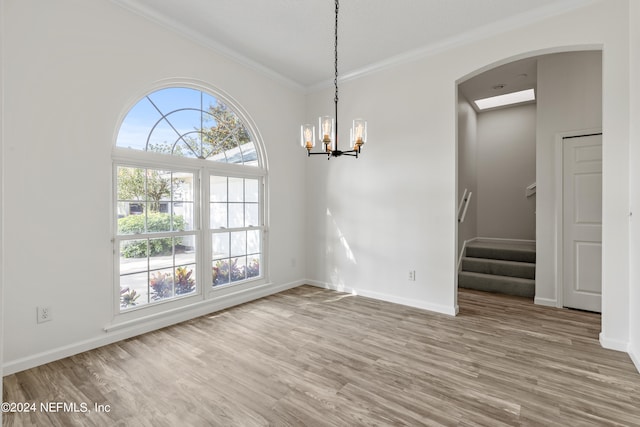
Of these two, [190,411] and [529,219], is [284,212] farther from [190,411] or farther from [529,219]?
[529,219]

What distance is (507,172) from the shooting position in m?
6.22

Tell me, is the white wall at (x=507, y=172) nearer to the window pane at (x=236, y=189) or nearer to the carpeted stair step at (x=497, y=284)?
the carpeted stair step at (x=497, y=284)

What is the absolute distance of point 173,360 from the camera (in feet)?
8.63

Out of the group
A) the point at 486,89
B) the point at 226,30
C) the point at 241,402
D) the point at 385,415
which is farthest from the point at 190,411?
the point at 486,89

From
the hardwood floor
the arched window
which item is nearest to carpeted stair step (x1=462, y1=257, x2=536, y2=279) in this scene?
the hardwood floor

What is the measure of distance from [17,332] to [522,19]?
5.35 m

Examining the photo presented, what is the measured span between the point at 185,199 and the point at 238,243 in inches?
37.2

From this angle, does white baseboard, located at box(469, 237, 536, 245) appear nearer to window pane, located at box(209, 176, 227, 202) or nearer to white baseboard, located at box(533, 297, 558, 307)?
white baseboard, located at box(533, 297, 558, 307)

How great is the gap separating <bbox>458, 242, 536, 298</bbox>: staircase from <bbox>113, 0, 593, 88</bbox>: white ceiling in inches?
126

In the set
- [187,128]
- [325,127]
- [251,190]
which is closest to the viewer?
[325,127]

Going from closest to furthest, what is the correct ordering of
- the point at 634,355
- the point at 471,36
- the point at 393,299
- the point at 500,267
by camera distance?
the point at 634,355 → the point at 471,36 → the point at 393,299 → the point at 500,267

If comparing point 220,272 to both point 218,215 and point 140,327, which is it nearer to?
point 218,215

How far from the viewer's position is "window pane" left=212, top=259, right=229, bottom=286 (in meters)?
3.91

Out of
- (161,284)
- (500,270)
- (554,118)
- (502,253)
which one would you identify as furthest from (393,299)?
(554,118)
